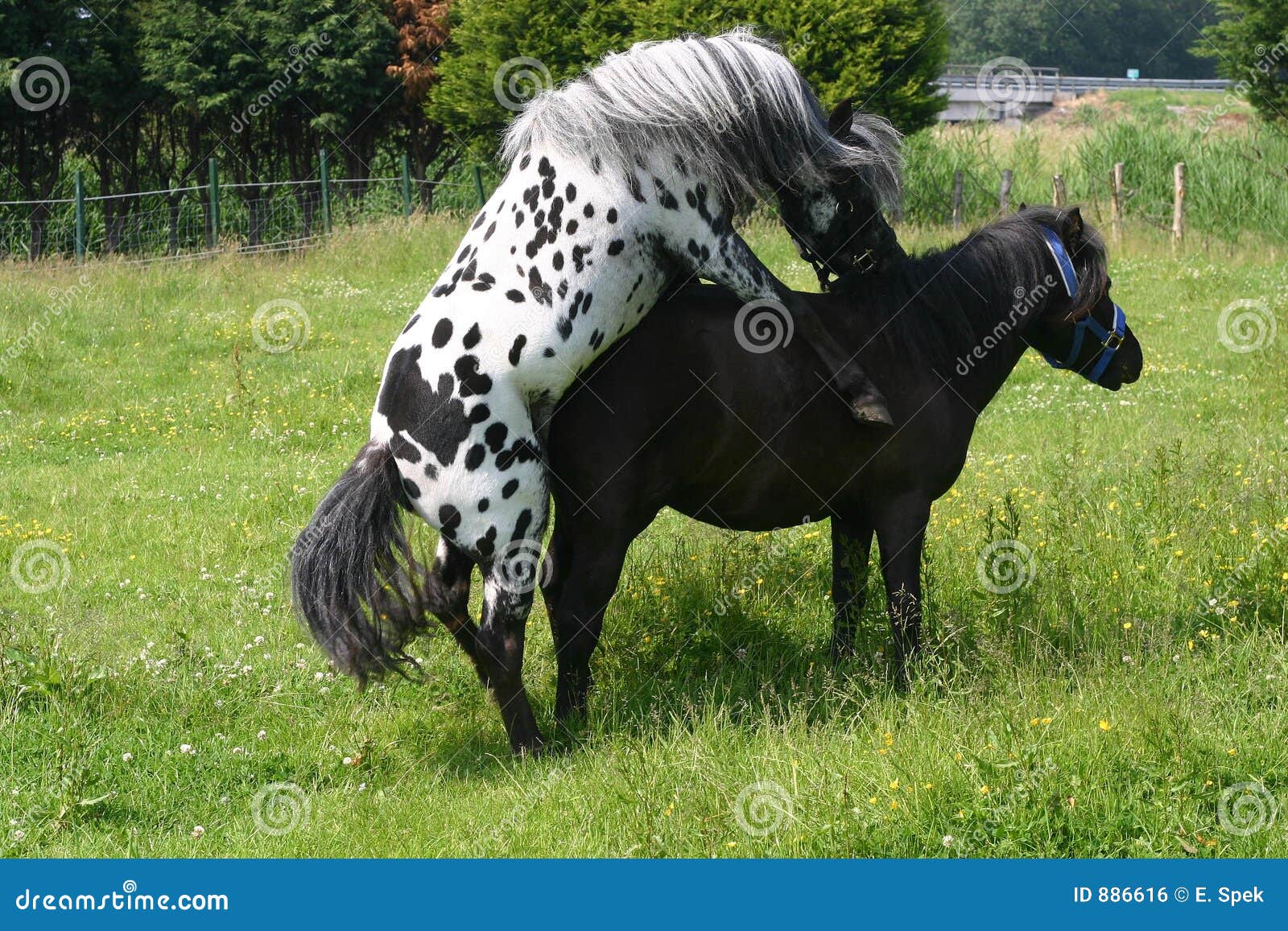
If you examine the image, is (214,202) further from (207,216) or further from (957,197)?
(957,197)

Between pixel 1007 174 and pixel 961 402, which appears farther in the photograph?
pixel 1007 174

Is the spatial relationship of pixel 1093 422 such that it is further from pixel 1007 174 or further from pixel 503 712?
pixel 1007 174

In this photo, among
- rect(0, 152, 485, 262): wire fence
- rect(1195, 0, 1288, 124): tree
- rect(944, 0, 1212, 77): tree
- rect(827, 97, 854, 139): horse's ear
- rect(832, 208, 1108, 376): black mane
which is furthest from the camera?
rect(944, 0, 1212, 77): tree

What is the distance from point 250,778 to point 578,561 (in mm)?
1631

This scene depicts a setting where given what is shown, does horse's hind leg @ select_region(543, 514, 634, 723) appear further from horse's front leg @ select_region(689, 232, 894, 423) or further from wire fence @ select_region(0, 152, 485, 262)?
wire fence @ select_region(0, 152, 485, 262)

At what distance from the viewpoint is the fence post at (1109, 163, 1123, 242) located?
1975cm

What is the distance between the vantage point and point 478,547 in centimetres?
470

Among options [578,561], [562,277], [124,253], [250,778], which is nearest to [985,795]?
[578,561]

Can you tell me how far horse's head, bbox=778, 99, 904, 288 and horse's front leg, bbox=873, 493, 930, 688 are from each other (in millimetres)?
1098

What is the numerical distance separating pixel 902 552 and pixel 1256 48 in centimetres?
2100

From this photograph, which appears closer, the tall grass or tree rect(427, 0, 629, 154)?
tree rect(427, 0, 629, 154)

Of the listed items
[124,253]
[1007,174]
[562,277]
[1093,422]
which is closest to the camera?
[562,277]

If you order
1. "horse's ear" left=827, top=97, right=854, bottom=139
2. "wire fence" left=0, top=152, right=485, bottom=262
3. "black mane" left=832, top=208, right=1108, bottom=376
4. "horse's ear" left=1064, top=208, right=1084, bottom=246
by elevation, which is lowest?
"wire fence" left=0, top=152, right=485, bottom=262

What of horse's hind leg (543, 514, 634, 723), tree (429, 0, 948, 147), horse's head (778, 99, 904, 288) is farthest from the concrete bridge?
horse's hind leg (543, 514, 634, 723)
